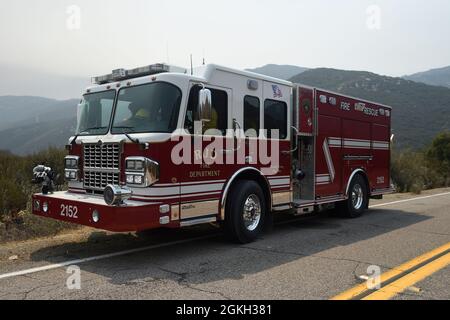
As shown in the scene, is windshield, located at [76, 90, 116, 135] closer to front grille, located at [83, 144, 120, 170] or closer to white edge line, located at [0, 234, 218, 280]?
front grille, located at [83, 144, 120, 170]

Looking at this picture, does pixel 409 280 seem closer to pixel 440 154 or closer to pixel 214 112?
pixel 214 112

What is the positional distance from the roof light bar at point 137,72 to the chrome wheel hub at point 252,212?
7.77 feet

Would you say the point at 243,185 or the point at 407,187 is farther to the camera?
the point at 407,187

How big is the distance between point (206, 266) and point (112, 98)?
2991mm

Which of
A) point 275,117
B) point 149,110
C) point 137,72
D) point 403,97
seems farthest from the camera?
point 403,97

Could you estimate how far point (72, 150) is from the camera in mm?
7375

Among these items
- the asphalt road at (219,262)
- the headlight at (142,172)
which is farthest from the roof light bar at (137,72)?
the asphalt road at (219,262)

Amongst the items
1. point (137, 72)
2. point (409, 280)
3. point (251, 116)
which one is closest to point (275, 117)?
point (251, 116)

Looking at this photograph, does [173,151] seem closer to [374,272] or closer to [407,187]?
[374,272]

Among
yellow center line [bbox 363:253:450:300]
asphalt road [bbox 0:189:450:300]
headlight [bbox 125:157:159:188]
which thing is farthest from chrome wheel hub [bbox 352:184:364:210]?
headlight [bbox 125:157:159:188]

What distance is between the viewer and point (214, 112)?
6.99 m

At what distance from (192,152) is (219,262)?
159 centimetres

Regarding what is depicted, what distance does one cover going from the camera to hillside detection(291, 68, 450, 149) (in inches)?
2088

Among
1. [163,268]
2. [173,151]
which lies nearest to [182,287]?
[163,268]
